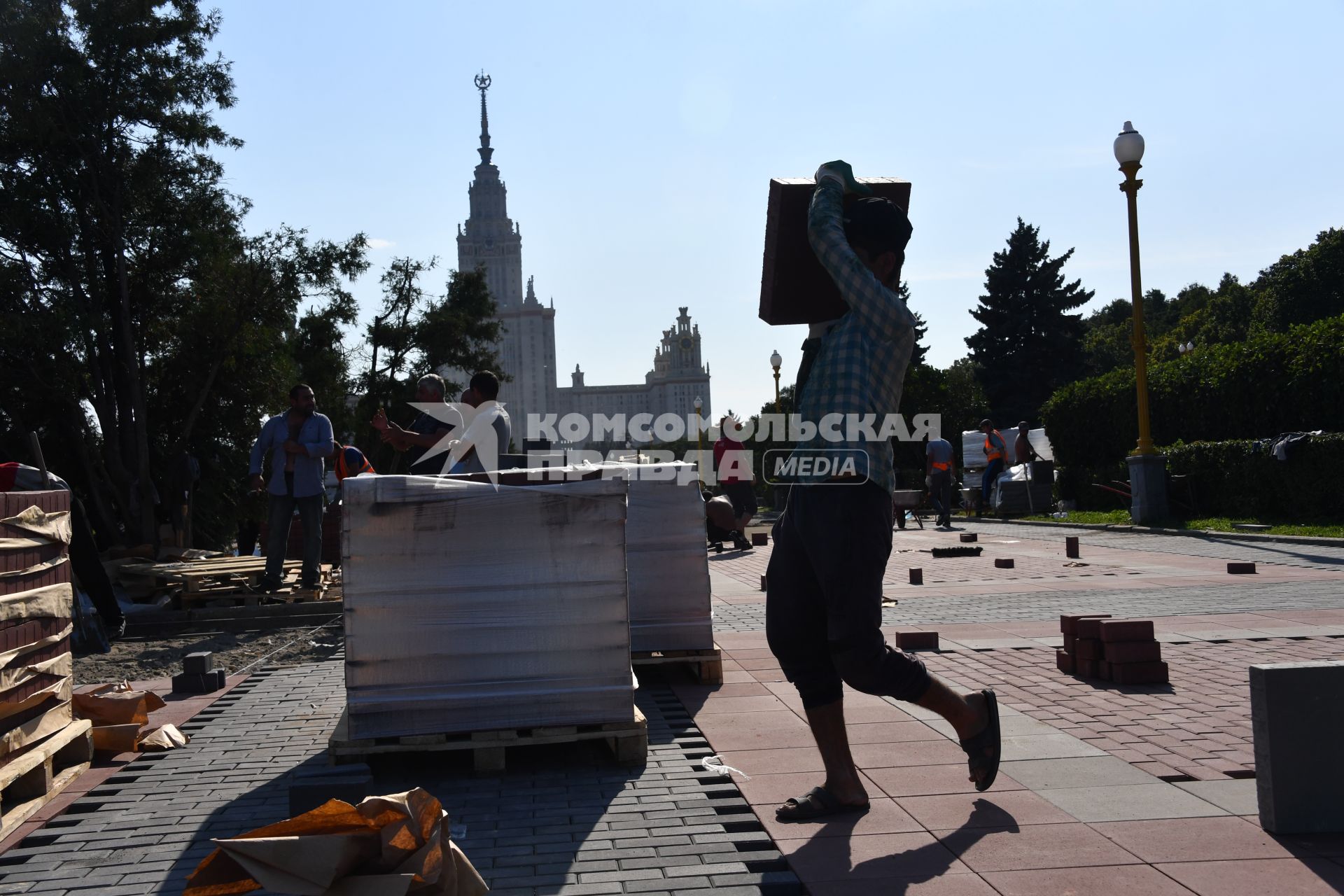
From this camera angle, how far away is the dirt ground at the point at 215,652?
8.27m

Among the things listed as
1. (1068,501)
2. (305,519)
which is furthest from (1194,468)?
(305,519)

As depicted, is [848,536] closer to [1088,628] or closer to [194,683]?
[1088,628]

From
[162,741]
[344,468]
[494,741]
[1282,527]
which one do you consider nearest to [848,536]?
[494,741]

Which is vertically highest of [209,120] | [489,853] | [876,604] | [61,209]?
[209,120]

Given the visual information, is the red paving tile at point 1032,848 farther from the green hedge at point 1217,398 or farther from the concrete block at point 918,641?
the green hedge at point 1217,398

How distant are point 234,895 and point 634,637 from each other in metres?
3.72

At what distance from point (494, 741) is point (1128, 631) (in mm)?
3434

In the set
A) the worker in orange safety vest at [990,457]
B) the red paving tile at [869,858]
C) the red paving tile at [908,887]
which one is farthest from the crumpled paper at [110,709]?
the worker in orange safety vest at [990,457]

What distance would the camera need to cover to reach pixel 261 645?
9445mm

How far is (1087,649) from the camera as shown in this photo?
20.9 ft

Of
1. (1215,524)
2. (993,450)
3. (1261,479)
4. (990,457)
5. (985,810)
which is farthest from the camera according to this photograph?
(990,457)

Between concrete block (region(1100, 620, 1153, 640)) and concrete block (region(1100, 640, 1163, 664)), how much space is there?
2 centimetres

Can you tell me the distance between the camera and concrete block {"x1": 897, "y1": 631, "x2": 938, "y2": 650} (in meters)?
7.64

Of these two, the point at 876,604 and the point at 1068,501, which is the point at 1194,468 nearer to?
the point at 1068,501
